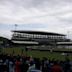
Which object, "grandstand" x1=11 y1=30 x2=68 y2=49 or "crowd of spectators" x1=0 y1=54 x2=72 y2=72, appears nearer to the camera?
"crowd of spectators" x1=0 y1=54 x2=72 y2=72

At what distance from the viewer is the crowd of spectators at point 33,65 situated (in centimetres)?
1166

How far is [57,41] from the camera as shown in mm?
75125

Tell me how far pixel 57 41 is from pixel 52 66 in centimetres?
6346

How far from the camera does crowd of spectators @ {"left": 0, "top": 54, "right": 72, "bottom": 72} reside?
459 inches

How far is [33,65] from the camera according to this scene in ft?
42.3

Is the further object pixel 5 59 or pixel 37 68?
pixel 5 59

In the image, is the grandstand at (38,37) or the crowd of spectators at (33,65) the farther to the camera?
the grandstand at (38,37)

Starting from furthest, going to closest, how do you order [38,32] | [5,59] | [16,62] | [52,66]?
[38,32] < [5,59] < [16,62] < [52,66]

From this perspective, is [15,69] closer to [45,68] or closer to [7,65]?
[7,65]

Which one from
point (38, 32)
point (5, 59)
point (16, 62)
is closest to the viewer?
point (16, 62)

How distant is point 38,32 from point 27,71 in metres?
60.6

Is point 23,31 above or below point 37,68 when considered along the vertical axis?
above

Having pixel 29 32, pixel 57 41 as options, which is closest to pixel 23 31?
pixel 29 32

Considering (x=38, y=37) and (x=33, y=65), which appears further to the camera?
(x=38, y=37)
